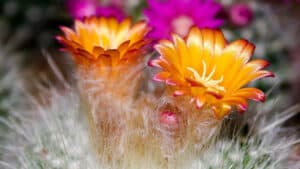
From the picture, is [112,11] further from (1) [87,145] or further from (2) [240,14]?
(1) [87,145]

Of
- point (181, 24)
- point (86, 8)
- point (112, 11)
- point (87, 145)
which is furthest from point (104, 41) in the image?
point (86, 8)

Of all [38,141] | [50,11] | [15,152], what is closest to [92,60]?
[38,141]

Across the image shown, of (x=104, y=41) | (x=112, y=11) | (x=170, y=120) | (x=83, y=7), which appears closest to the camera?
(x=170, y=120)

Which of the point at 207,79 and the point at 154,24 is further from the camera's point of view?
the point at 154,24

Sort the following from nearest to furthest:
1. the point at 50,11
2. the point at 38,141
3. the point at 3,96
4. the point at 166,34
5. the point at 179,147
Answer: the point at 179,147 → the point at 38,141 → the point at 166,34 → the point at 3,96 → the point at 50,11

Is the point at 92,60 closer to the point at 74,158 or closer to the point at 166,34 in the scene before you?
the point at 74,158

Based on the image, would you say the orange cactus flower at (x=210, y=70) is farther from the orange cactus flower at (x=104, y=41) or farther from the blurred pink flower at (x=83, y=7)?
the blurred pink flower at (x=83, y=7)

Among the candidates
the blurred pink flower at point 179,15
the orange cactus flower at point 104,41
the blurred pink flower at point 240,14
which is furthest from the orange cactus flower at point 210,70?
the blurred pink flower at point 240,14
